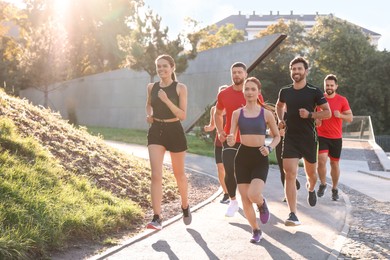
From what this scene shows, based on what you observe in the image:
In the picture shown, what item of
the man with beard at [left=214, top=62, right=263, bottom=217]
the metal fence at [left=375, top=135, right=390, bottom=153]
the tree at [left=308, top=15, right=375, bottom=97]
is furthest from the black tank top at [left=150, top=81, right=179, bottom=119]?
the tree at [left=308, top=15, right=375, bottom=97]

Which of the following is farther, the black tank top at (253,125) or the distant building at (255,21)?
the distant building at (255,21)

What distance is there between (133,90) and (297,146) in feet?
91.8

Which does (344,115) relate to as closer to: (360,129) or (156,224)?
(156,224)

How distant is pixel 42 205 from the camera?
5953mm

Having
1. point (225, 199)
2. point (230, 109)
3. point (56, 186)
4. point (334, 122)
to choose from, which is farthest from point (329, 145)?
point (56, 186)

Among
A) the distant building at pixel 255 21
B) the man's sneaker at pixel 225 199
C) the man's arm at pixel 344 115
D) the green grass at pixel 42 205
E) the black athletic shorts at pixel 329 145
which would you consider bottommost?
the man's sneaker at pixel 225 199

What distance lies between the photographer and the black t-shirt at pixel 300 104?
6957mm

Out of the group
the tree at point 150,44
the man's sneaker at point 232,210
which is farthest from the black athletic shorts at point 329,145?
the tree at point 150,44

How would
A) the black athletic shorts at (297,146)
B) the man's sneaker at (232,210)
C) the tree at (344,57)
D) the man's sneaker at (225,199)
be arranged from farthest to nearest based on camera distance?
the tree at (344,57) < the man's sneaker at (225,199) < the man's sneaker at (232,210) < the black athletic shorts at (297,146)

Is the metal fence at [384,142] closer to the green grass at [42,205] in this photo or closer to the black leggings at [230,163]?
the black leggings at [230,163]

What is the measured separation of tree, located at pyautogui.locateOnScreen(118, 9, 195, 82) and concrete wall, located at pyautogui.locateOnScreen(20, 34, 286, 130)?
4.91 ft

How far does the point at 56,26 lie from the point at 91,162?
30387 millimetres

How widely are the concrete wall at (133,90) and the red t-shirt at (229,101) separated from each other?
62.9 ft

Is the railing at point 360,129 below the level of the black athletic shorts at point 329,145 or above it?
below
